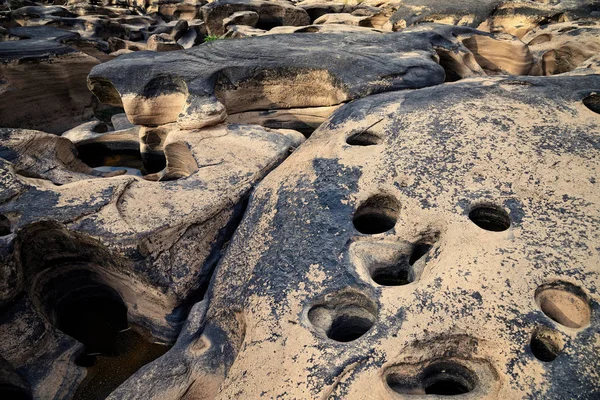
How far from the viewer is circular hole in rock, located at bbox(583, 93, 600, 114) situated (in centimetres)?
299

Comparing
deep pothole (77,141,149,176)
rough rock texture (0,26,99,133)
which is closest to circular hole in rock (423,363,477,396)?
deep pothole (77,141,149,176)

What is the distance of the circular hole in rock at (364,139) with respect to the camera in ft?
9.97

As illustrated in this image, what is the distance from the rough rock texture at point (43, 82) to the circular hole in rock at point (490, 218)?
6.93 m

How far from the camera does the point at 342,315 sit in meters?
2.10

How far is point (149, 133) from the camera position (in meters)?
4.63

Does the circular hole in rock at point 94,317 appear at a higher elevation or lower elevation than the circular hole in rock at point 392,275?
lower

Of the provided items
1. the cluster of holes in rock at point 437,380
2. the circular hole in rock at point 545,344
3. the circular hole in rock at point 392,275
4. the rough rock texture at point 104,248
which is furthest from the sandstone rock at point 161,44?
the circular hole in rock at point 545,344

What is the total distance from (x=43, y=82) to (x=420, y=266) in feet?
23.1

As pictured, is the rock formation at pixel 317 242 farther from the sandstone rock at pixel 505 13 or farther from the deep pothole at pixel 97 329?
the sandstone rock at pixel 505 13

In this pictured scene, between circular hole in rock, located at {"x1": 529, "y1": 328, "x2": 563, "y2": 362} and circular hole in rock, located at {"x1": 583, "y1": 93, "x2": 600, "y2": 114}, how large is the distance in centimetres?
203

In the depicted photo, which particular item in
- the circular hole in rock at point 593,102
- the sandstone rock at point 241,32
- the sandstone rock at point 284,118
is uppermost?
the circular hole in rock at point 593,102

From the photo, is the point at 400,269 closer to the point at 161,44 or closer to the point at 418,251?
the point at 418,251

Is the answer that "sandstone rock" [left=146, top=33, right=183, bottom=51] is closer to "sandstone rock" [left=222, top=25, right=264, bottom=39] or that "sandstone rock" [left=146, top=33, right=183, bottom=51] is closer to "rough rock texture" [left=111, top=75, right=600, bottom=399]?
"sandstone rock" [left=222, top=25, right=264, bottom=39]

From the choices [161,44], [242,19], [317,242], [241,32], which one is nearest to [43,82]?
[161,44]
